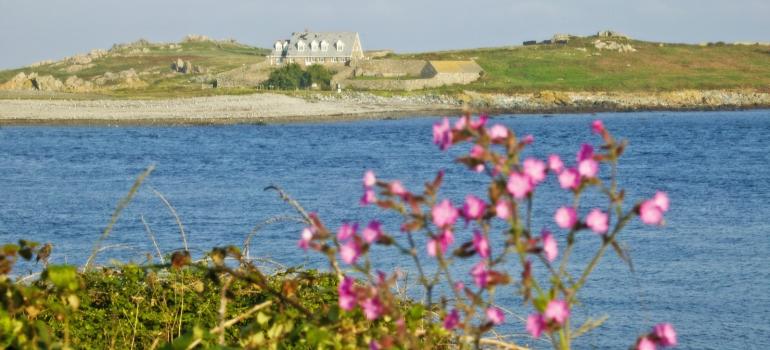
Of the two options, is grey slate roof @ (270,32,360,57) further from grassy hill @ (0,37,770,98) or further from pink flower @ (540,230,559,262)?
pink flower @ (540,230,559,262)

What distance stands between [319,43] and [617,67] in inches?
1111

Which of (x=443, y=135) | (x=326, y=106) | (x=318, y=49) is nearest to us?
(x=443, y=135)

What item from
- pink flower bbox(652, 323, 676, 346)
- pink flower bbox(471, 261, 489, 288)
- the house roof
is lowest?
the house roof

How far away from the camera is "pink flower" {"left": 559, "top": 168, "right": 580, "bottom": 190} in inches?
83.7

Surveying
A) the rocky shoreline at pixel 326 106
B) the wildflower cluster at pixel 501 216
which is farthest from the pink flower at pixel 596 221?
the rocky shoreline at pixel 326 106

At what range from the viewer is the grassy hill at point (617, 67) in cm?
9369

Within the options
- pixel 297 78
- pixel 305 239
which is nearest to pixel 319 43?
pixel 297 78

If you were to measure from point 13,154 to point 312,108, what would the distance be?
1268 inches

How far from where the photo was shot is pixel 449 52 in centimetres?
11762

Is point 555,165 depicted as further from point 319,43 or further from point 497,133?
point 319,43

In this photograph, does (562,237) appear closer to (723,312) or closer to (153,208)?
(723,312)

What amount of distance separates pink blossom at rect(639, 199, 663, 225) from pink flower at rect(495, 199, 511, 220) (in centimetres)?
24

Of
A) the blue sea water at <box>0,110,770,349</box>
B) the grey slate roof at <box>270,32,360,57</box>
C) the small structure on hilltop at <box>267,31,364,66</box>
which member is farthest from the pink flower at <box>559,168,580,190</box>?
the grey slate roof at <box>270,32,360,57</box>

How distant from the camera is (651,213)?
81.7 inches
